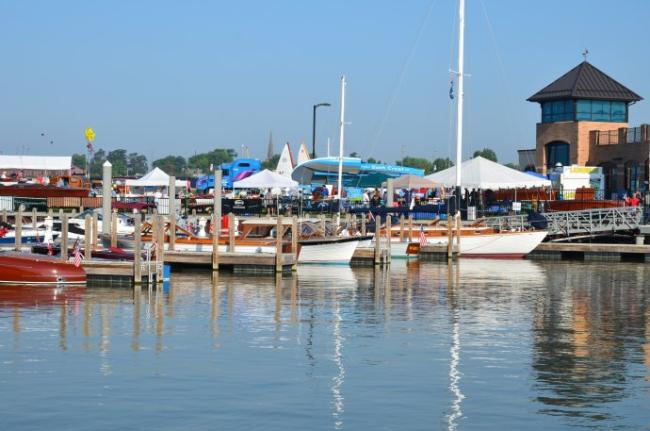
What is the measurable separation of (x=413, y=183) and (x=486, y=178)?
180 inches

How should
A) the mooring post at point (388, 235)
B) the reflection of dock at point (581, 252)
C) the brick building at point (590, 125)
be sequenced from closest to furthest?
the mooring post at point (388, 235) → the reflection of dock at point (581, 252) → the brick building at point (590, 125)

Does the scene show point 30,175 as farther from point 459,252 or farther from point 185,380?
point 185,380

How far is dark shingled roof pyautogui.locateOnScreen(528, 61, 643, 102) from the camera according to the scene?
73688 millimetres

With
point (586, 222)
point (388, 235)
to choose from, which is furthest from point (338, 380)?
point (586, 222)

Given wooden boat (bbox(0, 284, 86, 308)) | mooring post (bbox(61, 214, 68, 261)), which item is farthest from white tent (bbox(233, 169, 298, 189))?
wooden boat (bbox(0, 284, 86, 308))

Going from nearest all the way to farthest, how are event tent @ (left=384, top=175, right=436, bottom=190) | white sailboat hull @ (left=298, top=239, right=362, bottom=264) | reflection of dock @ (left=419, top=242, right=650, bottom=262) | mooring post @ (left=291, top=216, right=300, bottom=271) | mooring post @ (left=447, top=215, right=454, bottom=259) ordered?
1. mooring post @ (left=291, top=216, right=300, bottom=271)
2. white sailboat hull @ (left=298, top=239, right=362, bottom=264)
3. mooring post @ (left=447, top=215, right=454, bottom=259)
4. reflection of dock @ (left=419, top=242, right=650, bottom=262)
5. event tent @ (left=384, top=175, right=436, bottom=190)

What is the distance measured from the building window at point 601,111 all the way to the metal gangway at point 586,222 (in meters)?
19.7

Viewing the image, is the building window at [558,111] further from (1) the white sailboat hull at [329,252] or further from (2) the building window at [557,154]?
(1) the white sailboat hull at [329,252]

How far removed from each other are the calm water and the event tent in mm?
22262

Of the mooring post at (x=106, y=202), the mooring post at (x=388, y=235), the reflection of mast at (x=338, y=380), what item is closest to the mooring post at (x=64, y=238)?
the mooring post at (x=106, y=202)

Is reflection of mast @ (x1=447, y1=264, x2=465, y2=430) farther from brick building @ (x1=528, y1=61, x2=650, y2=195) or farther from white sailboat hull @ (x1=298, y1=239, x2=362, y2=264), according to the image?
brick building @ (x1=528, y1=61, x2=650, y2=195)

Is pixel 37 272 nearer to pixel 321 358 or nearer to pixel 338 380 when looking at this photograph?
pixel 321 358

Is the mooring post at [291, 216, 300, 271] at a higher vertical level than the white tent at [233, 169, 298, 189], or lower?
lower

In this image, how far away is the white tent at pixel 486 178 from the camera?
5850 centimetres
